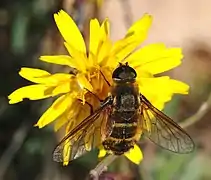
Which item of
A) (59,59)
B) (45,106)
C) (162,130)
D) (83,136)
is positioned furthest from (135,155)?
(45,106)

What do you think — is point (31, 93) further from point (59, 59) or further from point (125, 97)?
point (125, 97)

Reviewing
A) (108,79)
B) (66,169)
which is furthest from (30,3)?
(108,79)

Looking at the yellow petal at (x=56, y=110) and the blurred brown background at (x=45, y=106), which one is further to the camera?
the blurred brown background at (x=45, y=106)

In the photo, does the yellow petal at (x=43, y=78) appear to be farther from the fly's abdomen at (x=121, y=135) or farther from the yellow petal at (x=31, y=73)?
the fly's abdomen at (x=121, y=135)

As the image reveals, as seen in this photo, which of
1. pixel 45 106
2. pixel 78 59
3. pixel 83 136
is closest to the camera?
pixel 83 136

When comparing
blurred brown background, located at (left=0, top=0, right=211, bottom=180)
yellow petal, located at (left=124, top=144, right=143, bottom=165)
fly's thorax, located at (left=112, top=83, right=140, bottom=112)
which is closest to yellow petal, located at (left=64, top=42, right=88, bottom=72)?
fly's thorax, located at (left=112, top=83, right=140, bottom=112)

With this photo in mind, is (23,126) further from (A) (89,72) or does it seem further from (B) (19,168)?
(A) (89,72)

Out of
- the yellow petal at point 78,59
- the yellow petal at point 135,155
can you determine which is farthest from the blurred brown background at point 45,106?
the yellow petal at point 78,59
